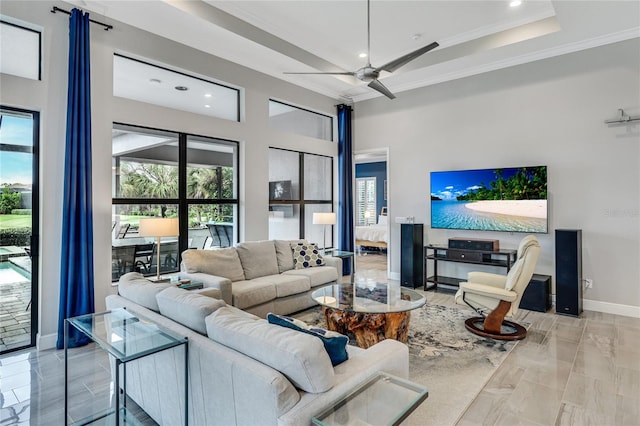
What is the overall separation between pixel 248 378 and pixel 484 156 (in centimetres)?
529

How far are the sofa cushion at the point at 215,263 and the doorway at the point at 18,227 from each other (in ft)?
4.74

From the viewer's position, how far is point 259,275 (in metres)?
4.63

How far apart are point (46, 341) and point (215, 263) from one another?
5.74 ft

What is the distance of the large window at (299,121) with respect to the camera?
6.04m

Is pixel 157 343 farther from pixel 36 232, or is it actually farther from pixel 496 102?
pixel 496 102

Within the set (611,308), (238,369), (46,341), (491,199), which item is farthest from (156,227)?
(611,308)

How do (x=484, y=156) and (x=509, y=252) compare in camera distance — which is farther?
(x=484, y=156)

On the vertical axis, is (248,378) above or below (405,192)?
below

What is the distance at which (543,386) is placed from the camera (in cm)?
278

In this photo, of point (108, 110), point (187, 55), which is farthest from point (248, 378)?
point (187, 55)

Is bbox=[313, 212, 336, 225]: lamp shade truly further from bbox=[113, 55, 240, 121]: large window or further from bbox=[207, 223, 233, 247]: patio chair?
bbox=[113, 55, 240, 121]: large window

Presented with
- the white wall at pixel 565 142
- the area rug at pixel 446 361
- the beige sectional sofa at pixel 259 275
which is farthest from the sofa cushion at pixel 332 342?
the white wall at pixel 565 142

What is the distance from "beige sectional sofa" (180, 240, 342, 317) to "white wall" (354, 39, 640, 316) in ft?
8.58

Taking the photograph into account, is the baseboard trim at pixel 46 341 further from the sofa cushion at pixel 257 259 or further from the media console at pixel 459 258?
the media console at pixel 459 258
